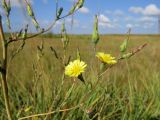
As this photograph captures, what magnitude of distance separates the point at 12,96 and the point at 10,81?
0.51 metres

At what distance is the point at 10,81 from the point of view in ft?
10.3

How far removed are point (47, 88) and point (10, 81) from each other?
74 centimetres

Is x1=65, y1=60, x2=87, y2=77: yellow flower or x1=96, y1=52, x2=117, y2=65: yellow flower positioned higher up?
x1=96, y1=52, x2=117, y2=65: yellow flower

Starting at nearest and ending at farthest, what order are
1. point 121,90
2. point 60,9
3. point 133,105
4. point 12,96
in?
1. point 60,9
2. point 133,105
3. point 12,96
4. point 121,90

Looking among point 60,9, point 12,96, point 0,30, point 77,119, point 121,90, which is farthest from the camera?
point 121,90

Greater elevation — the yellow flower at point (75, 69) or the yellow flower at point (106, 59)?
the yellow flower at point (106, 59)

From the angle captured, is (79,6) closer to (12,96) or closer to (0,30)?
(0,30)

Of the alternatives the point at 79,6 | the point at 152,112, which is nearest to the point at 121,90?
the point at 152,112

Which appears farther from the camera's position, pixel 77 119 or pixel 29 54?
pixel 29 54

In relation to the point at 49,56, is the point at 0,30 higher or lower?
higher

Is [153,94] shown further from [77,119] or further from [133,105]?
[77,119]

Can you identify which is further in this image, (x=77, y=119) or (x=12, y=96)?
(x=12, y=96)

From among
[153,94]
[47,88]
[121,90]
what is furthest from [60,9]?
[121,90]

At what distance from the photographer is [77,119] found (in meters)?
2.09
